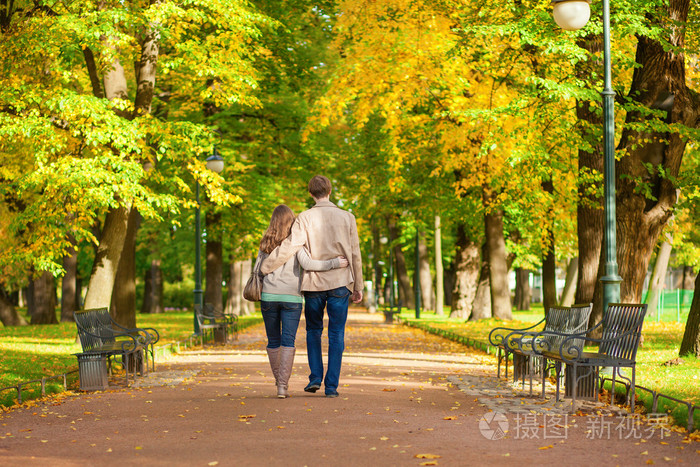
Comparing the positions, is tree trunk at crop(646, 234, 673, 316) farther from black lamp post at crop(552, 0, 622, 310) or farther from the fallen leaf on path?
the fallen leaf on path

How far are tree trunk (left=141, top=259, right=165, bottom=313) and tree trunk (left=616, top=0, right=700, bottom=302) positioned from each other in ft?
118

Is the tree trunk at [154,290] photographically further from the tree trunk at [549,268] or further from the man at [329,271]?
the man at [329,271]

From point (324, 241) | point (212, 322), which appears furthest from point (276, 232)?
point (212, 322)

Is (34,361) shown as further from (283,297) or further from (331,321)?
(331,321)

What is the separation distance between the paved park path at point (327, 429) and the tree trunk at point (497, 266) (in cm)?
1662

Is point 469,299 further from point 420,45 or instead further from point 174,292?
point 174,292

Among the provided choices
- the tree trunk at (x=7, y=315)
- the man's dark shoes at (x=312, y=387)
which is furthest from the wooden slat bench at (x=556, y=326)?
the tree trunk at (x=7, y=315)

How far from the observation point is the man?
29.9 feet

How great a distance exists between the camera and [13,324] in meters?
33.7

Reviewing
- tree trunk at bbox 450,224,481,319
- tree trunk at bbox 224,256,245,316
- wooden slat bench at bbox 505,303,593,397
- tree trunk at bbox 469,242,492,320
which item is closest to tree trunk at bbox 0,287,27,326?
tree trunk at bbox 224,256,245,316

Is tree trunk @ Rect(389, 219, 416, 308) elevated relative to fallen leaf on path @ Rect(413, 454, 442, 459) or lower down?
elevated

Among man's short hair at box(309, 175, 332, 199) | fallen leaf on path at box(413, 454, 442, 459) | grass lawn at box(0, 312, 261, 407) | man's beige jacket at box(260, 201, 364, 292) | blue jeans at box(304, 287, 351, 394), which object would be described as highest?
man's short hair at box(309, 175, 332, 199)

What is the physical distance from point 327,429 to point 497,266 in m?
Answer: 21.5

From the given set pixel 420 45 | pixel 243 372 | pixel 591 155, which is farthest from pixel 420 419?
pixel 420 45
